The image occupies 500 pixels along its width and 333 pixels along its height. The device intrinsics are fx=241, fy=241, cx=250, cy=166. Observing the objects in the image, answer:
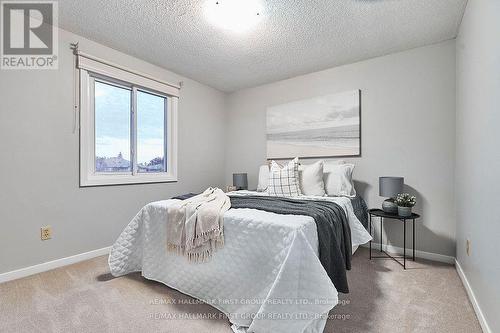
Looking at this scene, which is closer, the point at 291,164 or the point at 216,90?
the point at 291,164

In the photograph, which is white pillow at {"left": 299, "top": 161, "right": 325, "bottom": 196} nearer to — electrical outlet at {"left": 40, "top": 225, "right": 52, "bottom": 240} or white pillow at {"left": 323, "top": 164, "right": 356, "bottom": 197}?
white pillow at {"left": 323, "top": 164, "right": 356, "bottom": 197}

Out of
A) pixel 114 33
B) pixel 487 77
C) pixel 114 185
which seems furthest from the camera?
pixel 114 185

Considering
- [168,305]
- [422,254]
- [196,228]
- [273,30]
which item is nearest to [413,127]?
[422,254]

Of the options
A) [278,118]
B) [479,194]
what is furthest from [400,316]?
[278,118]

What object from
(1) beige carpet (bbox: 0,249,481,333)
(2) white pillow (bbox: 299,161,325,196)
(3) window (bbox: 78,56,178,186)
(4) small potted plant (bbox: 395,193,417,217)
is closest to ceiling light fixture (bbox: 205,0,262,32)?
(3) window (bbox: 78,56,178,186)

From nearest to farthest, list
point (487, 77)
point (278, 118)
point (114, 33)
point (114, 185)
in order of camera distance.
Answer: point (487, 77)
point (114, 33)
point (114, 185)
point (278, 118)

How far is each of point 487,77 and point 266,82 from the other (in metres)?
2.71

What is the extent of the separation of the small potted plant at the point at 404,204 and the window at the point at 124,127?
2779mm

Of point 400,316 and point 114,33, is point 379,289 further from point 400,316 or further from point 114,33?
point 114,33

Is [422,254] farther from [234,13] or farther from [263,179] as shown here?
[234,13]

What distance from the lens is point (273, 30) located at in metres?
2.36

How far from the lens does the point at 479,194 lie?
159cm

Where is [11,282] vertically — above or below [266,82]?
below

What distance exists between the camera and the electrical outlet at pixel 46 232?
7.43ft
